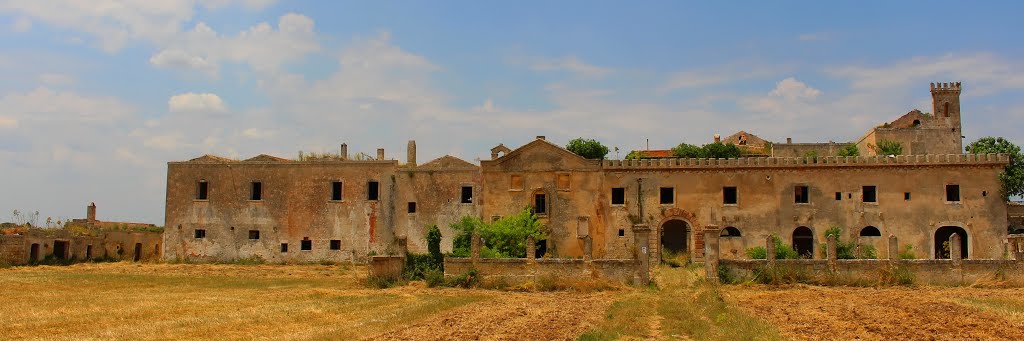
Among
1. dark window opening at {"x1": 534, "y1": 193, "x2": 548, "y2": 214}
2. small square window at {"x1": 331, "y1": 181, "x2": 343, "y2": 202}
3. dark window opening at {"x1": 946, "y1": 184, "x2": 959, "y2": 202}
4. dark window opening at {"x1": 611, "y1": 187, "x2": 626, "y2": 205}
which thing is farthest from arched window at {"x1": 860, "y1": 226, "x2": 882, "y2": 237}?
small square window at {"x1": 331, "y1": 181, "x2": 343, "y2": 202}

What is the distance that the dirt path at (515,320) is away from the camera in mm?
14422

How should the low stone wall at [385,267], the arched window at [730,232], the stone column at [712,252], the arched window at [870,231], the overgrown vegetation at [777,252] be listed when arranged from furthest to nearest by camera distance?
the arched window at [730,232] < the arched window at [870,231] < the overgrown vegetation at [777,252] < the low stone wall at [385,267] < the stone column at [712,252]

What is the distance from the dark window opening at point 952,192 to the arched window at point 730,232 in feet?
27.6

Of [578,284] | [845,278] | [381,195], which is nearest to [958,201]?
[845,278]

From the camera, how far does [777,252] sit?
30.9 metres

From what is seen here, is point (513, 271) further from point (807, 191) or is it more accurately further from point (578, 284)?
point (807, 191)

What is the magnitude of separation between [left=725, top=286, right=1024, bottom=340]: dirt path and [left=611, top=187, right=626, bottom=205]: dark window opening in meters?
12.7

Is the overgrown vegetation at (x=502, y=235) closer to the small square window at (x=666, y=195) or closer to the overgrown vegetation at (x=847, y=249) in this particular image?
the small square window at (x=666, y=195)

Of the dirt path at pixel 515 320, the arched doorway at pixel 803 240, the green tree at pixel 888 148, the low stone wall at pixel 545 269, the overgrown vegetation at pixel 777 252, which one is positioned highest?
the green tree at pixel 888 148

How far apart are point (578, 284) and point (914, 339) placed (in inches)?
478

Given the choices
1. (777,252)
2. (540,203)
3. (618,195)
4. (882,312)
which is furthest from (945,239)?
(882,312)

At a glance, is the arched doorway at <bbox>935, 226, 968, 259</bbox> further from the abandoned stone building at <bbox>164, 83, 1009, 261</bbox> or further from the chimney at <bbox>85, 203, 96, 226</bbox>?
the chimney at <bbox>85, 203, 96, 226</bbox>

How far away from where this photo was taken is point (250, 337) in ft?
46.5

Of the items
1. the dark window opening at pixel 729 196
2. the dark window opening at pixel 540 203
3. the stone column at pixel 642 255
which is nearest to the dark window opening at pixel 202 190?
the dark window opening at pixel 540 203
